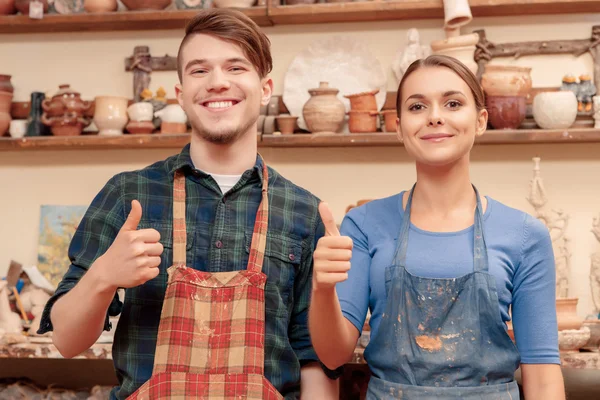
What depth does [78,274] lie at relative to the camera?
1.78 metres

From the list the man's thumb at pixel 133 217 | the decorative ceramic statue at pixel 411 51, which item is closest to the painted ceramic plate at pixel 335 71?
the decorative ceramic statue at pixel 411 51

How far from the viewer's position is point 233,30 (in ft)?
6.15

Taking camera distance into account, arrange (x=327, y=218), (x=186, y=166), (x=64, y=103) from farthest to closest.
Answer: (x=64, y=103) < (x=186, y=166) < (x=327, y=218)

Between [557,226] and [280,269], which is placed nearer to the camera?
[280,269]

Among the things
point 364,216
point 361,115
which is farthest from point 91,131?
point 364,216

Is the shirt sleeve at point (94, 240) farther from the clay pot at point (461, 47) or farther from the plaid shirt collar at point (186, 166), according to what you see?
the clay pot at point (461, 47)

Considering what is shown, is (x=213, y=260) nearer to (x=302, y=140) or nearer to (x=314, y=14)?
(x=302, y=140)

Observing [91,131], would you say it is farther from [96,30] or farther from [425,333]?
[425,333]

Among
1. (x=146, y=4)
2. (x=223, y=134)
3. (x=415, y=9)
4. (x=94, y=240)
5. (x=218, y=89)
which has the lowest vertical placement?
(x=94, y=240)

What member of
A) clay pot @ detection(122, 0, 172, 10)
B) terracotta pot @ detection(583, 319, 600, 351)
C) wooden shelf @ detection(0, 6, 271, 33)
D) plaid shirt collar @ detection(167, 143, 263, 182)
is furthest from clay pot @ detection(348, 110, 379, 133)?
plaid shirt collar @ detection(167, 143, 263, 182)

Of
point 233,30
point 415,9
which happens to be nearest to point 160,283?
point 233,30

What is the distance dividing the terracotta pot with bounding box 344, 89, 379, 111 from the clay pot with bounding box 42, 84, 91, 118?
1254 mm

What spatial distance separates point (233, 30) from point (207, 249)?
568 mm

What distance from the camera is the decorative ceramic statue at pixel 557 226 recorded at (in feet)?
9.87
